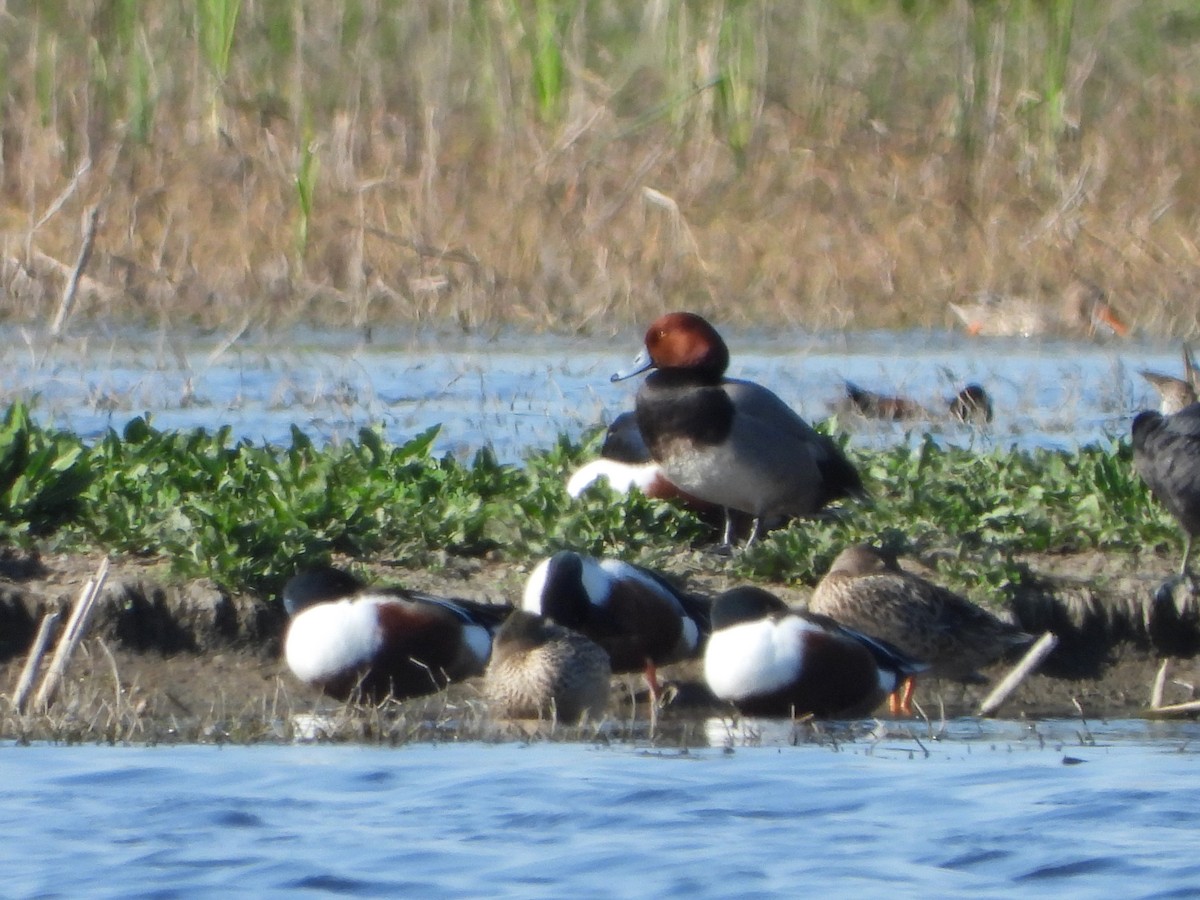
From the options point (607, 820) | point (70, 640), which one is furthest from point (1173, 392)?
point (70, 640)

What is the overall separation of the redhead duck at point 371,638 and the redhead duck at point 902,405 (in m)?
4.14

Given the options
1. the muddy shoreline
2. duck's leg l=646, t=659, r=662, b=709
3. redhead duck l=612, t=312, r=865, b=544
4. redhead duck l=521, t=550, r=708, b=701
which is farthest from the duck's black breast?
duck's leg l=646, t=659, r=662, b=709

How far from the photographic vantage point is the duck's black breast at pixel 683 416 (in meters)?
8.21

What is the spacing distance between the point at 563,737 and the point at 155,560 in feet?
5.62

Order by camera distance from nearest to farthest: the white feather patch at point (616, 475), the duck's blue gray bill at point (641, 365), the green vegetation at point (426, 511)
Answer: the green vegetation at point (426, 511)
the white feather patch at point (616, 475)
the duck's blue gray bill at point (641, 365)

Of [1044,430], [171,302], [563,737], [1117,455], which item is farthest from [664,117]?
[563,737]

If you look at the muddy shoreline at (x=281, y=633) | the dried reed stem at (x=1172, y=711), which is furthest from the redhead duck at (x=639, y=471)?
the dried reed stem at (x=1172, y=711)

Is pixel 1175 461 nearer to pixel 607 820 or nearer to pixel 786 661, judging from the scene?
pixel 786 661

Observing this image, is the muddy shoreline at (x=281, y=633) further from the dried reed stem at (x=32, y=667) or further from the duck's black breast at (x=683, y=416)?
the duck's black breast at (x=683, y=416)

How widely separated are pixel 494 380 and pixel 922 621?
17.1 feet

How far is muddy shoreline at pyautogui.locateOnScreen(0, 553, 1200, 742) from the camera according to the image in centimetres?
671

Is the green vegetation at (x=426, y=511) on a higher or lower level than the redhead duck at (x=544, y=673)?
higher

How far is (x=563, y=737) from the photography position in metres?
6.06

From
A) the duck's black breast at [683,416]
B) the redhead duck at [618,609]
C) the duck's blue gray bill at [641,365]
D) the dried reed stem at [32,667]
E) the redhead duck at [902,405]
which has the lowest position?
the dried reed stem at [32,667]
